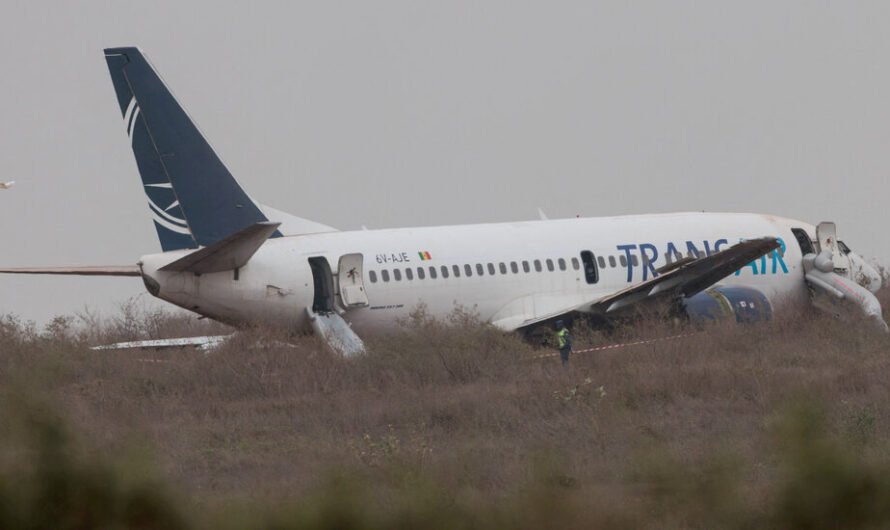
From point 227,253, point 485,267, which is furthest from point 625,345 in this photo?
point 227,253

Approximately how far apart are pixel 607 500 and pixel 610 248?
26058mm

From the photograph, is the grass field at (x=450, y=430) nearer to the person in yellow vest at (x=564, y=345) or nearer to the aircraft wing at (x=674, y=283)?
the person in yellow vest at (x=564, y=345)

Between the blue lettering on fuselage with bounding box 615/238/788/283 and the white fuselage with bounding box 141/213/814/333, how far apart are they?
2 cm

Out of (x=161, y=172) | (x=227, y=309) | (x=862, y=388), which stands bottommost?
(x=862, y=388)

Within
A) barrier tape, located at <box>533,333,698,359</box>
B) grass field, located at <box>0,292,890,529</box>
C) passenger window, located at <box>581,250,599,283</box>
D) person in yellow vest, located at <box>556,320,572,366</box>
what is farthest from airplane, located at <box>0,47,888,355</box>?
person in yellow vest, located at <box>556,320,572,366</box>

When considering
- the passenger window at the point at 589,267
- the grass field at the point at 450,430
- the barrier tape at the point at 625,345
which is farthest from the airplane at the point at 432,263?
the barrier tape at the point at 625,345

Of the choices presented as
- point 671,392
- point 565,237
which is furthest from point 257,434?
point 565,237

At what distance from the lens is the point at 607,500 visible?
8.66 metres

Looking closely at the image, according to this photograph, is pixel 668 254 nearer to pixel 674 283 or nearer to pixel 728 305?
pixel 728 305

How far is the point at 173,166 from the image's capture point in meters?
28.6

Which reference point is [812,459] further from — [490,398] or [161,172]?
[161,172]

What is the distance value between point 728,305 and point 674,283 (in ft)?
5.72

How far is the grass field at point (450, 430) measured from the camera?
28.5ft

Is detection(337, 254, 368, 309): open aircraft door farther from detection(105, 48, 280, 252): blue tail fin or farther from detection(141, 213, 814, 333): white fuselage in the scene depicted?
detection(105, 48, 280, 252): blue tail fin
